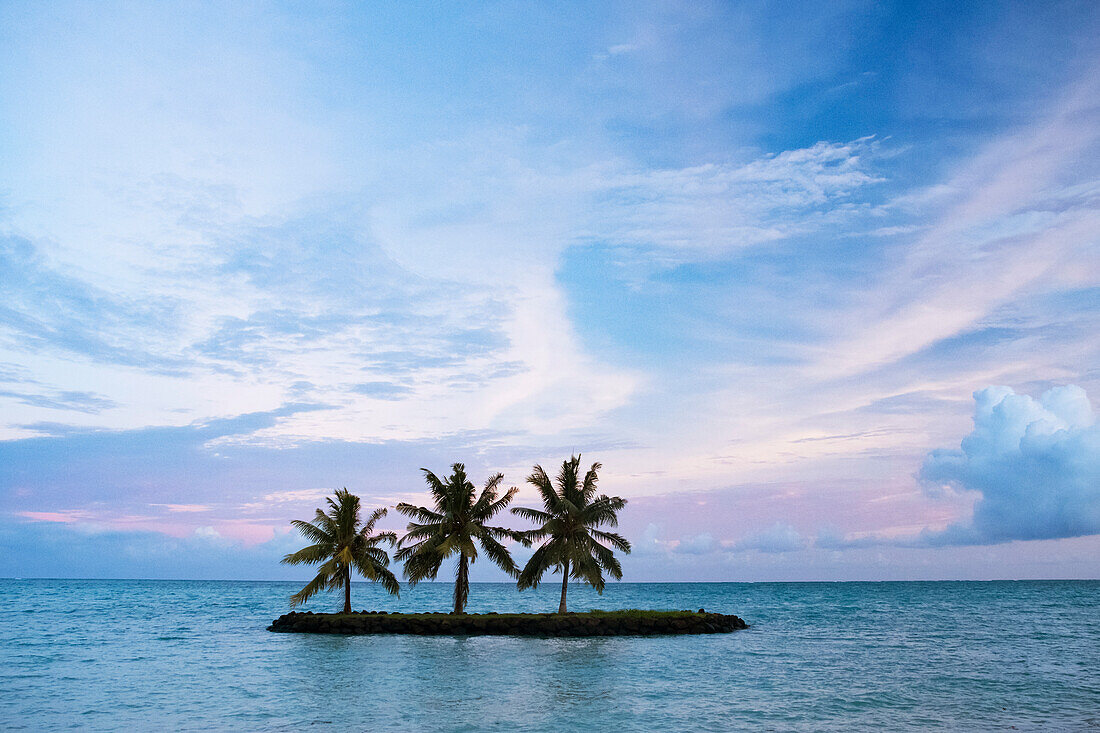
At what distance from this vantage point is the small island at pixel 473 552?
48.5 metres

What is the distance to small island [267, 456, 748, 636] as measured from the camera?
1908 inches

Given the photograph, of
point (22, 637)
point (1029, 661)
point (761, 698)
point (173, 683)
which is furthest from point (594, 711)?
point (22, 637)

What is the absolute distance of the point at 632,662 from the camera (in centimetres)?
3703

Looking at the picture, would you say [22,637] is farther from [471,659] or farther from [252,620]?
[471,659]

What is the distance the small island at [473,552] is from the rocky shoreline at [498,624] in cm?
7

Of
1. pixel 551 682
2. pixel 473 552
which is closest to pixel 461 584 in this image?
pixel 473 552

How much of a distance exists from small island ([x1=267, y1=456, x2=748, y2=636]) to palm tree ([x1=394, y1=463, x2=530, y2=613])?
7cm

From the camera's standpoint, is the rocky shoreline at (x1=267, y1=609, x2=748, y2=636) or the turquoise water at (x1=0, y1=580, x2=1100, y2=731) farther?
the rocky shoreline at (x1=267, y1=609, x2=748, y2=636)

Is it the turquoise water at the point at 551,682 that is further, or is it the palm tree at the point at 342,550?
the palm tree at the point at 342,550

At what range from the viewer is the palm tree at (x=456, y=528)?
4969cm

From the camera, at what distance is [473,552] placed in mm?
49500

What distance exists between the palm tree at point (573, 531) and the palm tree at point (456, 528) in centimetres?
195

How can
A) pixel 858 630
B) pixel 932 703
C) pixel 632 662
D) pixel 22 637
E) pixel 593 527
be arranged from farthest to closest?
pixel 858 630 < pixel 22 637 < pixel 593 527 < pixel 632 662 < pixel 932 703

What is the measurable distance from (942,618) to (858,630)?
68.2 ft
